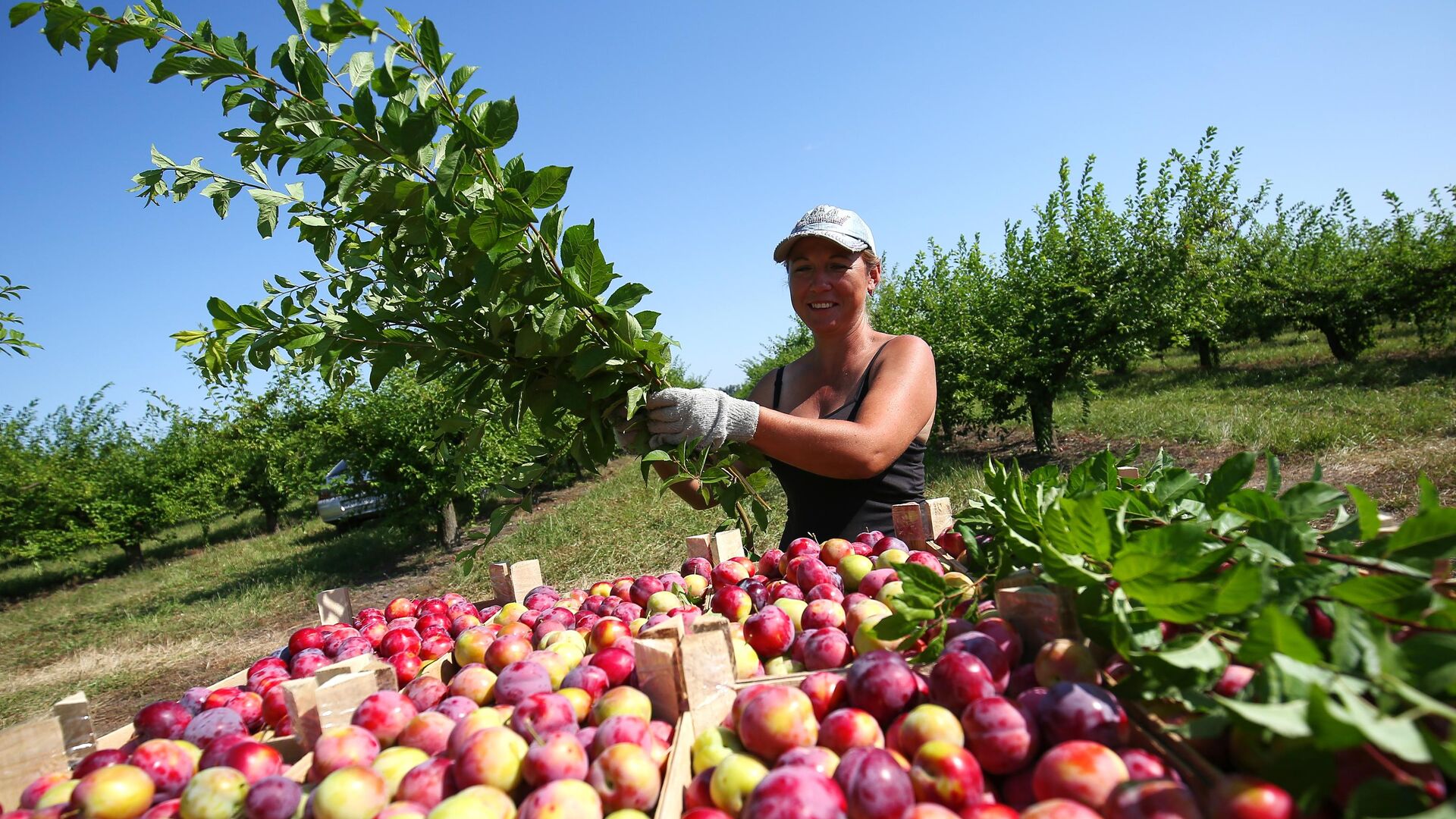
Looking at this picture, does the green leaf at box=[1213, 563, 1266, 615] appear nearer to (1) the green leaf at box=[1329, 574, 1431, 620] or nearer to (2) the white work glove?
(1) the green leaf at box=[1329, 574, 1431, 620]

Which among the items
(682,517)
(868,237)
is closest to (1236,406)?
(682,517)

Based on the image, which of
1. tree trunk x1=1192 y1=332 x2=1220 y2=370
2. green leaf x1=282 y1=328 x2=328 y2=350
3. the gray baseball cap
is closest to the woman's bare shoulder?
the gray baseball cap

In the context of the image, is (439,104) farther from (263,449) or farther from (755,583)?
(263,449)

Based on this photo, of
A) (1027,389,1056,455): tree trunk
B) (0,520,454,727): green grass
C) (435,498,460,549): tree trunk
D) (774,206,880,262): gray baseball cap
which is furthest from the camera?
(435,498,460,549): tree trunk

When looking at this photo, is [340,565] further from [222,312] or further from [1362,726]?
[1362,726]

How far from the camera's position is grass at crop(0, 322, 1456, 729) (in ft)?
21.2

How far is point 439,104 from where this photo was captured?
1576 mm

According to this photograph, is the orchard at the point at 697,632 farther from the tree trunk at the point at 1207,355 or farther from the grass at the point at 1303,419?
the tree trunk at the point at 1207,355

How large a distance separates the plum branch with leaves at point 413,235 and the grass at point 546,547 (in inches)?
199

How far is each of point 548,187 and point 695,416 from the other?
753 millimetres

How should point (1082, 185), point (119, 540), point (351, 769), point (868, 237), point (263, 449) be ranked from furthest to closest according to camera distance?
point (119, 540) → point (263, 449) → point (1082, 185) → point (868, 237) → point (351, 769)

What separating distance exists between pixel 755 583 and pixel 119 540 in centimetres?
1824

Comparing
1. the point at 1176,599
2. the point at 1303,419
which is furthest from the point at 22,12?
the point at 1303,419

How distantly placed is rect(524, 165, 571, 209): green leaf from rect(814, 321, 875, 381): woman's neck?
1.54 metres
